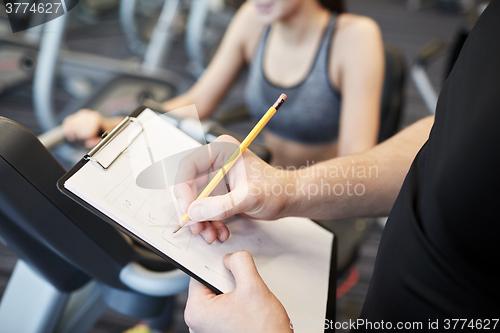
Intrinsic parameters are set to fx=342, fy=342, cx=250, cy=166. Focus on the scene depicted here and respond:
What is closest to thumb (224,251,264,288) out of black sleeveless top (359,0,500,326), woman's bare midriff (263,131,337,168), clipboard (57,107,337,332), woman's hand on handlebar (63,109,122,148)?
clipboard (57,107,337,332)

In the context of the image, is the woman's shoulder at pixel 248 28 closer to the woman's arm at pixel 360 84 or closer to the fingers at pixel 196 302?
the woman's arm at pixel 360 84

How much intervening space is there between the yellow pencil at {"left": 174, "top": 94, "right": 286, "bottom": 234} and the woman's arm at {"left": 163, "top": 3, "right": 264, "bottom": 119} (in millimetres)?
647

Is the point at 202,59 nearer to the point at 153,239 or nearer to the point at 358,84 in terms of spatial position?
the point at 358,84

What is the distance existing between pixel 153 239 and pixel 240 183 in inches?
5.2

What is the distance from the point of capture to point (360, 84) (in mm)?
855

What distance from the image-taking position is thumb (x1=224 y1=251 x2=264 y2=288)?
39 cm

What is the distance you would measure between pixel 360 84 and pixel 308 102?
151mm

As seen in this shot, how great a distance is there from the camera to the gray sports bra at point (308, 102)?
3.05 feet

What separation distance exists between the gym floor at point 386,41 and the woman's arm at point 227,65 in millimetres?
653

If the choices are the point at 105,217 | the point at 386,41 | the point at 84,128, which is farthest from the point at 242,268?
the point at 386,41

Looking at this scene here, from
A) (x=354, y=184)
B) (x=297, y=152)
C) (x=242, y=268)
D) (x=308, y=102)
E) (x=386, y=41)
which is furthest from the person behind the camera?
(x=386, y=41)

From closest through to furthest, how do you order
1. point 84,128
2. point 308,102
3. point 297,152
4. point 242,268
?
point 242,268 < point 84,128 < point 308,102 < point 297,152

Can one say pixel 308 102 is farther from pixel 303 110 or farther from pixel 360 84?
pixel 360 84

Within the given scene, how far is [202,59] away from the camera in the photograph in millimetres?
2137
